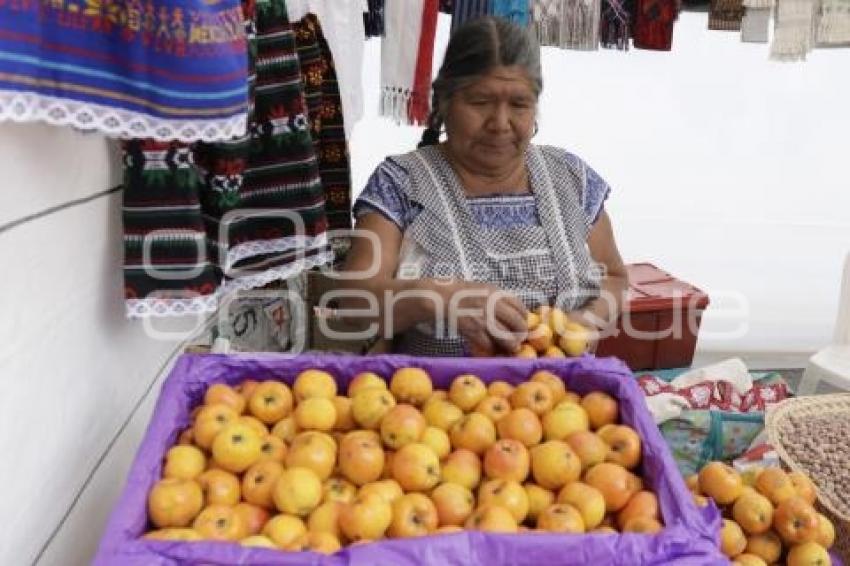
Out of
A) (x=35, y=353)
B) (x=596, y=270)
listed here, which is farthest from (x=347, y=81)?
(x=35, y=353)

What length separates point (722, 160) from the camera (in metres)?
3.81

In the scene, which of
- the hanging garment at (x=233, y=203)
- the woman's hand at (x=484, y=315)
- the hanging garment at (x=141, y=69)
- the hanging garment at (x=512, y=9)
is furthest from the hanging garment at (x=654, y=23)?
the hanging garment at (x=141, y=69)

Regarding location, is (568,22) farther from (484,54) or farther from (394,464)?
(394,464)

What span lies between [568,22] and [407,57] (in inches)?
26.7

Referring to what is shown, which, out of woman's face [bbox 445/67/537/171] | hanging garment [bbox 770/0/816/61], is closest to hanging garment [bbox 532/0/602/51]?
hanging garment [bbox 770/0/816/61]

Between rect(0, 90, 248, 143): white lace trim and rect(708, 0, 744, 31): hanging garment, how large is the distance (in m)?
2.61

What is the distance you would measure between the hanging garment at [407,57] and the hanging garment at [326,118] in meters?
0.70

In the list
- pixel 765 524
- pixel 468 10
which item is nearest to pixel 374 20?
pixel 468 10

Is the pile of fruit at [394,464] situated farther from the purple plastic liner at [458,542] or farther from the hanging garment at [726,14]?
the hanging garment at [726,14]

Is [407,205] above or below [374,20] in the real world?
below

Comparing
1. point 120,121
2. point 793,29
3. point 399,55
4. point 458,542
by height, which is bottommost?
point 458,542

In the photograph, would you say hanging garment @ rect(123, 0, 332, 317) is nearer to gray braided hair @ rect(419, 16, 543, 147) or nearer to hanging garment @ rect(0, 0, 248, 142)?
hanging garment @ rect(0, 0, 248, 142)

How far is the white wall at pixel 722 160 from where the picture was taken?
3.60 metres

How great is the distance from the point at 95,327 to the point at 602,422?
34.8 inches
